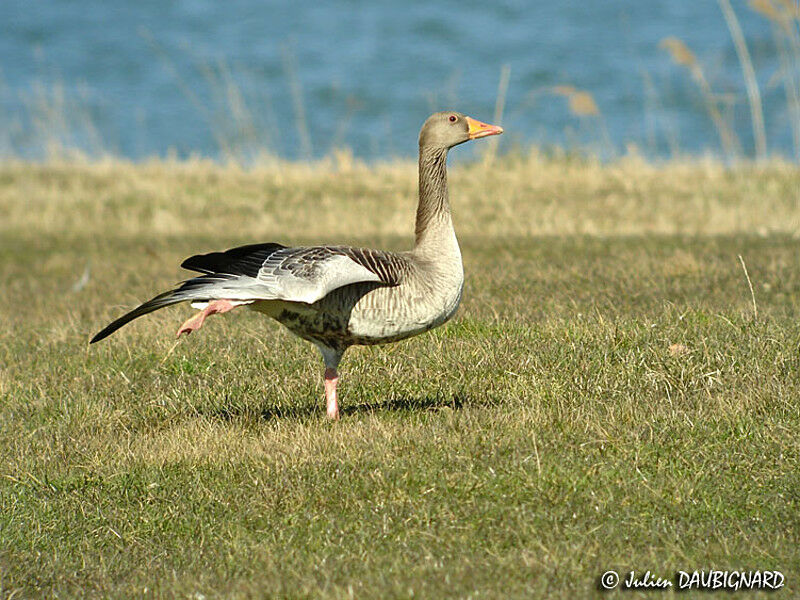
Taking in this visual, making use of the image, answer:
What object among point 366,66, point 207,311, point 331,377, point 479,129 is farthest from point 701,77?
point 366,66

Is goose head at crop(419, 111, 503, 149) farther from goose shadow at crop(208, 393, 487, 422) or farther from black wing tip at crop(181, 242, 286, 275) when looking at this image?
goose shadow at crop(208, 393, 487, 422)

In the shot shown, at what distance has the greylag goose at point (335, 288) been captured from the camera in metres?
Result: 6.08

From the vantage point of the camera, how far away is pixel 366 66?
118 ft

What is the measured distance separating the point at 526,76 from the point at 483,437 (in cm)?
2743

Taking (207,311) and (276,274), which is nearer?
(207,311)

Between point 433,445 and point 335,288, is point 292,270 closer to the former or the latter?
point 335,288

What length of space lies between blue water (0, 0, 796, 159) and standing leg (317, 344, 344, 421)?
1707 cm

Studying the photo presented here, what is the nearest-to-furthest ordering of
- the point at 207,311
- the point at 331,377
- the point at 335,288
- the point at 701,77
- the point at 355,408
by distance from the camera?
the point at 207,311, the point at 335,288, the point at 331,377, the point at 355,408, the point at 701,77

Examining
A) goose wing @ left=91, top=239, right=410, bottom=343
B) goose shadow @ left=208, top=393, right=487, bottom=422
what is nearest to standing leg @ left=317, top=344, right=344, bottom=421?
goose shadow @ left=208, top=393, right=487, bottom=422

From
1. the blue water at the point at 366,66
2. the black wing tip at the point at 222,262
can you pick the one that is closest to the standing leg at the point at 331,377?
the black wing tip at the point at 222,262

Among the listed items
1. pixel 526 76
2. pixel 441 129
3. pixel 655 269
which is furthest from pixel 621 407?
pixel 526 76

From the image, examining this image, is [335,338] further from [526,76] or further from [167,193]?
[526,76]

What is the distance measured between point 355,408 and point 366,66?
29578 mm

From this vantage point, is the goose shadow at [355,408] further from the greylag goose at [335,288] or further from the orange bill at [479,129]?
the orange bill at [479,129]
